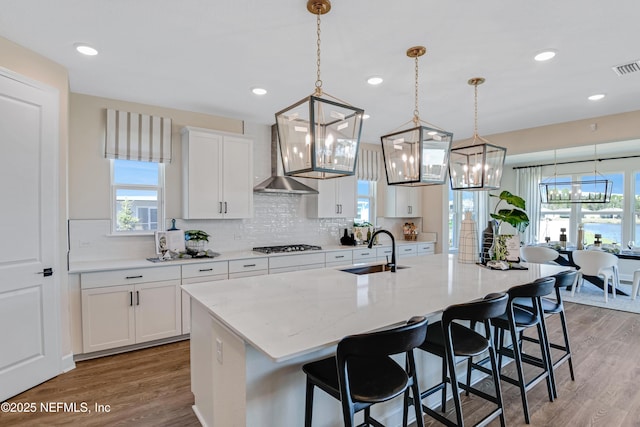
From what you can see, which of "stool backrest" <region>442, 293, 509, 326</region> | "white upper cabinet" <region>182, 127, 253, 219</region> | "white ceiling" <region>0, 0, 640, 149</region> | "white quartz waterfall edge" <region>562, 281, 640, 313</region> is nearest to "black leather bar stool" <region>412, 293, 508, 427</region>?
"stool backrest" <region>442, 293, 509, 326</region>

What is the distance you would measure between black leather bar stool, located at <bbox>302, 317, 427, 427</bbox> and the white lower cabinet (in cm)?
246

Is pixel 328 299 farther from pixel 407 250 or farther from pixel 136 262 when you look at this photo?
pixel 407 250

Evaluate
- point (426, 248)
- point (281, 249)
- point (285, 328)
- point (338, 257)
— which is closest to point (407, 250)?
point (426, 248)

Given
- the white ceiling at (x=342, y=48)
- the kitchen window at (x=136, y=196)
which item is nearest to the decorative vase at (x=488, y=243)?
the white ceiling at (x=342, y=48)

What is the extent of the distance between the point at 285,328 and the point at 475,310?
104 centimetres

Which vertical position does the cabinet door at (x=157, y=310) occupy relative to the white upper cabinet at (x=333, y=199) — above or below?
below

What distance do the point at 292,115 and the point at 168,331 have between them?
2.88 m

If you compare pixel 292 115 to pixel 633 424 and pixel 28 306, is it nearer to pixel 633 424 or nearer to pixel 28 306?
pixel 28 306

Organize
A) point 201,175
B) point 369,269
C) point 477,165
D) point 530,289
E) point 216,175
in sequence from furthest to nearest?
1. point 216,175
2. point 201,175
3. point 369,269
4. point 477,165
5. point 530,289

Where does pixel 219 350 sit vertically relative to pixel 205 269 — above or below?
below

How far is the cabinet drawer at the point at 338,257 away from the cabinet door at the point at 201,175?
64.8 inches

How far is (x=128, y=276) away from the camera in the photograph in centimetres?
335

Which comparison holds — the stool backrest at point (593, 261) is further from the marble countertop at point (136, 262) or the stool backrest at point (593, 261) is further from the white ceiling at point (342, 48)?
the marble countertop at point (136, 262)

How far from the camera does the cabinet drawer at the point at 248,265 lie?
4.00 m
